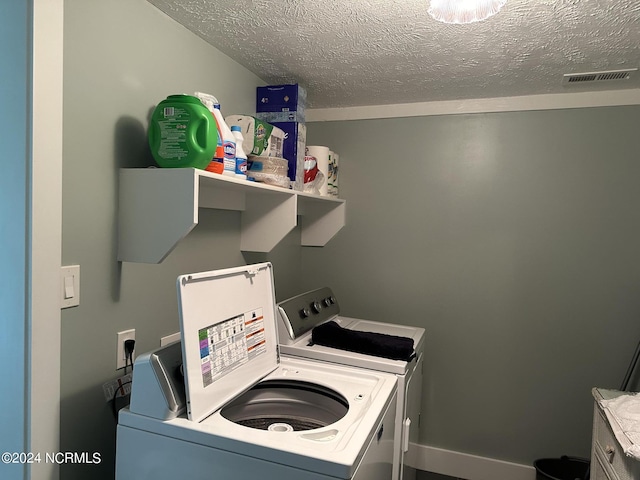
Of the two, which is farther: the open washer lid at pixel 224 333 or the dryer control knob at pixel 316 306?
the dryer control knob at pixel 316 306

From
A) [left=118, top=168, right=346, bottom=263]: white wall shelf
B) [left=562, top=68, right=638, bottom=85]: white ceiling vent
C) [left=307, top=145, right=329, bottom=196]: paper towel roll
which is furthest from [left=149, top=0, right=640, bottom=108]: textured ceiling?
[left=118, top=168, right=346, bottom=263]: white wall shelf

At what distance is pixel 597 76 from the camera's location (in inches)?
80.8

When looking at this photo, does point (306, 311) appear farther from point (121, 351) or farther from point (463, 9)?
point (463, 9)

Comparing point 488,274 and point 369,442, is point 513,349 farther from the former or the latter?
point 369,442

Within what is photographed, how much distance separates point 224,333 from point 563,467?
215cm

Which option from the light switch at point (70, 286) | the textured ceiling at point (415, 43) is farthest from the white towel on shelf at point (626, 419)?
the light switch at point (70, 286)

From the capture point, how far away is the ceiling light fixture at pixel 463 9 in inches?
50.2

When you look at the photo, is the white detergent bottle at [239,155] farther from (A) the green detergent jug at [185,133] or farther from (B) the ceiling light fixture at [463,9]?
(B) the ceiling light fixture at [463,9]

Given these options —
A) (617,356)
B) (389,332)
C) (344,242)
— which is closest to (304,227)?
(344,242)

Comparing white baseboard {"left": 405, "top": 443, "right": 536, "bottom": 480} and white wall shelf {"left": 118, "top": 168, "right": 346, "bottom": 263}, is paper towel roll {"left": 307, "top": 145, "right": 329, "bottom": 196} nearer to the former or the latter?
white wall shelf {"left": 118, "top": 168, "right": 346, "bottom": 263}

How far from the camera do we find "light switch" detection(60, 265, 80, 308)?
124cm

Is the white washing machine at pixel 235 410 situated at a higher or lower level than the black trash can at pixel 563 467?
higher

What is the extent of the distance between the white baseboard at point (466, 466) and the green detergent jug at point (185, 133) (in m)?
2.07

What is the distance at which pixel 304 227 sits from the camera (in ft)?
9.37
